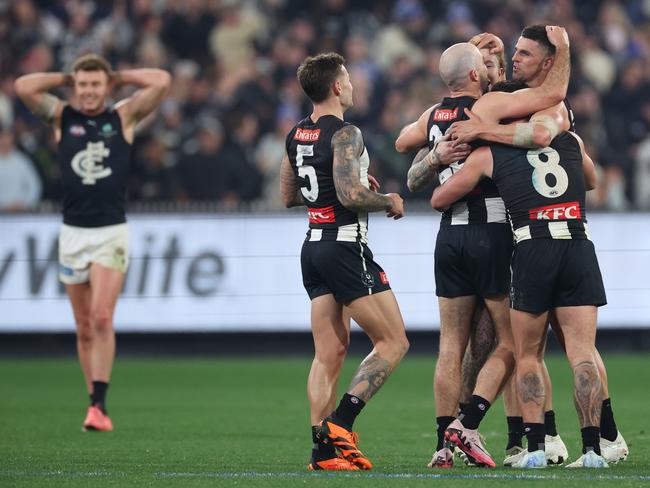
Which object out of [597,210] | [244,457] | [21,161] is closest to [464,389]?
[244,457]

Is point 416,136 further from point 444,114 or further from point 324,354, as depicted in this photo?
point 324,354

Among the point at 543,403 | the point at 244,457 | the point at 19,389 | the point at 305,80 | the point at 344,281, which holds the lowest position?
the point at 19,389

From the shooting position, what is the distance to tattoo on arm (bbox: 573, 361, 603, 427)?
25.9 ft

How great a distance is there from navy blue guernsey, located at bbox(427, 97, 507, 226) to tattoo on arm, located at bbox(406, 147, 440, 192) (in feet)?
0.30

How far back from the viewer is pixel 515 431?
8625mm

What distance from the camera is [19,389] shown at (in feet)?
46.6

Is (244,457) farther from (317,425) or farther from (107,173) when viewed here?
(107,173)

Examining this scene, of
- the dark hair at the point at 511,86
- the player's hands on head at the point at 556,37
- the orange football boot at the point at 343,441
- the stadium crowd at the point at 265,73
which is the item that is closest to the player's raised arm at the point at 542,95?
the player's hands on head at the point at 556,37

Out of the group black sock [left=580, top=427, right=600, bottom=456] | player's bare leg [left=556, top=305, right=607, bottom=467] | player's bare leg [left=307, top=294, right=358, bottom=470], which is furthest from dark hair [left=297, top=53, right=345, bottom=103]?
black sock [left=580, top=427, right=600, bottom=456]

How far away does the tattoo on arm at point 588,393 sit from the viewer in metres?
7.88

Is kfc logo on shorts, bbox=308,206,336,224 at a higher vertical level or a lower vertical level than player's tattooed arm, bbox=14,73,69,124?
lower

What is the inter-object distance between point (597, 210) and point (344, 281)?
9.01 metres

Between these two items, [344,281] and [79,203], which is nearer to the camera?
[344,281]

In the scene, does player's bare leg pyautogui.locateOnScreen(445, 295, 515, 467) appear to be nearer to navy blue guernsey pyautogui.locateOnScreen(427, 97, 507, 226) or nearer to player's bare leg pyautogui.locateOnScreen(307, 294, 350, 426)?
navy blue guernsey pyautogui.locateOnScreen(427, 97, 507, 226)
